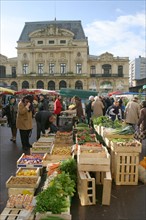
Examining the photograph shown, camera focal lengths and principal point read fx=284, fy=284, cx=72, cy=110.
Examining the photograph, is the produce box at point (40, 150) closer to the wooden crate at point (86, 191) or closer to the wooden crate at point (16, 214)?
the wooden crate at point (86, 191)

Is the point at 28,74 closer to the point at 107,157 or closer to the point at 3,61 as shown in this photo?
the point at 3,61

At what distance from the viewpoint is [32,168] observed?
543 cm

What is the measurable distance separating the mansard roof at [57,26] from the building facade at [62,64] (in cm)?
20

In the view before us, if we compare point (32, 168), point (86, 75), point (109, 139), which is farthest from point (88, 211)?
point (86, 75)

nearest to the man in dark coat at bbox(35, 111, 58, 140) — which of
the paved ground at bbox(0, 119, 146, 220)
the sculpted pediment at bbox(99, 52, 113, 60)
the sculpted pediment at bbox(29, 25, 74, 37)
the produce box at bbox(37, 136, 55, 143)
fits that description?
the produce box at bbox(37, 136, 55, 143)

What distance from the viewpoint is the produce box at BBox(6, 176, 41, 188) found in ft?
14.7

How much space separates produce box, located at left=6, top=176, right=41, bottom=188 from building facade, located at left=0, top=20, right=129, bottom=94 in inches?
1977

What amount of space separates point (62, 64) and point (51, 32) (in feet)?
21.8

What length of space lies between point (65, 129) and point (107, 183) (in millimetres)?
5280

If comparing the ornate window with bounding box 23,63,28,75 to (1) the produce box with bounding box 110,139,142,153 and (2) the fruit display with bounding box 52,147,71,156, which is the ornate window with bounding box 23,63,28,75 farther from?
(1) the produce box with bounding box 110,139,142,153

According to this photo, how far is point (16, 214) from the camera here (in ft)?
11.3

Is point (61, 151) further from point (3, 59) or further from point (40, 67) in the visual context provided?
point (3, 59)

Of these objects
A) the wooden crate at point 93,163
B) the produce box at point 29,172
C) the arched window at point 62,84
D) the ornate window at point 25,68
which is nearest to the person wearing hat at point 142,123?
the wooden crate at point 93,163

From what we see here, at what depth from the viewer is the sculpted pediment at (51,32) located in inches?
2190
